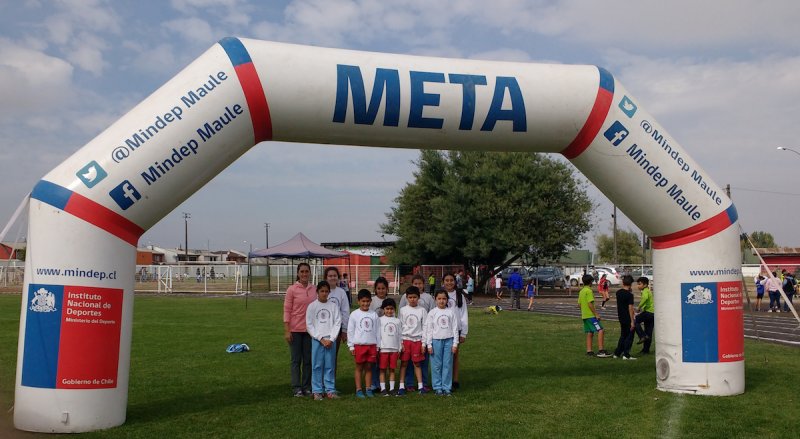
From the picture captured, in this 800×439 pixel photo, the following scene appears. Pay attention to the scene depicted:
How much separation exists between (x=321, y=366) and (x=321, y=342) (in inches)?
12.6

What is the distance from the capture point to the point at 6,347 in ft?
43.1

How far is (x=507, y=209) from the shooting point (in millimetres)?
34062

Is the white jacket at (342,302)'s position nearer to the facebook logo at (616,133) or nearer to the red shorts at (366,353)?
the red shorts at (366,353)

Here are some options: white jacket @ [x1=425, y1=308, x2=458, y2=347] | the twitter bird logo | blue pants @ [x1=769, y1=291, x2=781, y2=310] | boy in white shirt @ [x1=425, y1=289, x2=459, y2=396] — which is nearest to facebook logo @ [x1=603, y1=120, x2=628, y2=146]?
boy in white shirt @ [x1=425, y1=289, x2=459, y2=396]

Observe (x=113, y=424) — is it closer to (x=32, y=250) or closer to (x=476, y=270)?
(x=32, y=250)

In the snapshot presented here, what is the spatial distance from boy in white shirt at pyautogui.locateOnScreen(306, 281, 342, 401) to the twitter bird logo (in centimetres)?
287

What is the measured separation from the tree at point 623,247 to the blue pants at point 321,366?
6639 cm

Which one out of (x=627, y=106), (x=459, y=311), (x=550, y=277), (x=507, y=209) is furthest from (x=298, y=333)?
(x=550, y=277)

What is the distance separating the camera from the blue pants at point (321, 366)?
820cm

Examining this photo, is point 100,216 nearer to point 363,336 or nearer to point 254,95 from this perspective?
point 254,95

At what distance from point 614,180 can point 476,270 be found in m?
30.0

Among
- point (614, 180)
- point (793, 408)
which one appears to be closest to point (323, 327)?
point (614, 180)

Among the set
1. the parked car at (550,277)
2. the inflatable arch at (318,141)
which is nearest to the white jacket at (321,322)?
the inflatable arch at (318,141)

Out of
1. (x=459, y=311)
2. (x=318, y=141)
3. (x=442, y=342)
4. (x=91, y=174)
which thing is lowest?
(x=442, y=342)
